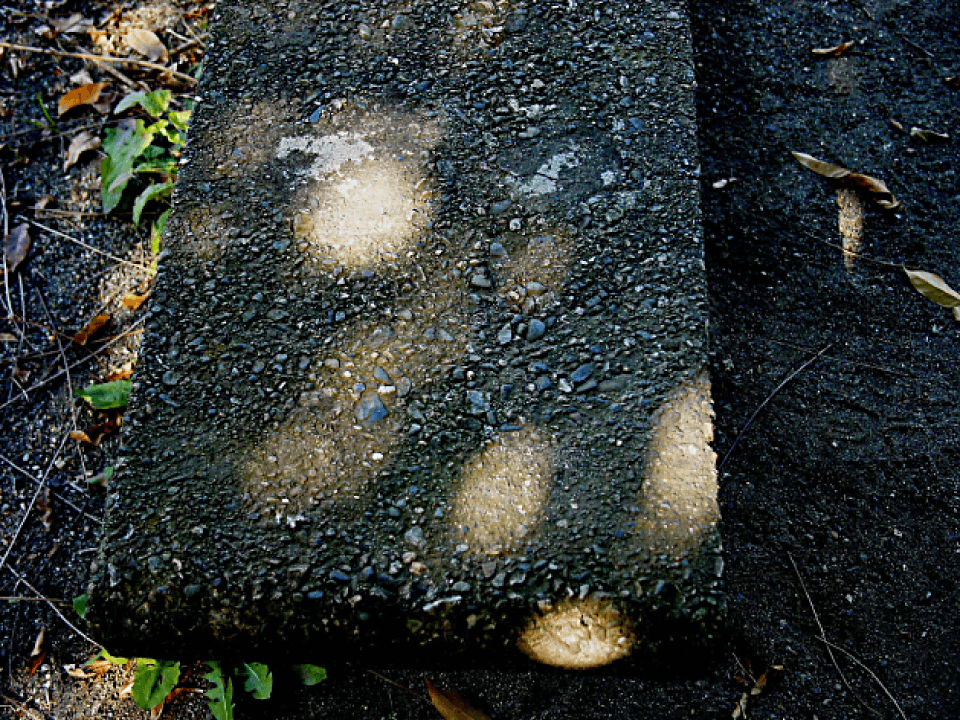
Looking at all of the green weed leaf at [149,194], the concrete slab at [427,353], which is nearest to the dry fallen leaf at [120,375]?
the green weed leaf at [149,194]

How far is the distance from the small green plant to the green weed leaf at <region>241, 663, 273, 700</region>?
135 cm

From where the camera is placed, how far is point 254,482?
1.63m

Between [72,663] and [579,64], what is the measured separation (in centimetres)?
200

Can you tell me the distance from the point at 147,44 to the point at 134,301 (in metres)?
1.06

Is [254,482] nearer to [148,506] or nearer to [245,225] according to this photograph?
[148,506]

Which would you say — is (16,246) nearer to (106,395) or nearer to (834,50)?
(106,395)

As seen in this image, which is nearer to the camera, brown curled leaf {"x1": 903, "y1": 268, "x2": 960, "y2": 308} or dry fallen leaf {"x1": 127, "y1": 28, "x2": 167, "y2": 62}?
brown curled leaf {"x1": 903, "y1": 268, "x2": 960, "y2": 308}

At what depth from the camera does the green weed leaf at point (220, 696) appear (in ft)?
6.08

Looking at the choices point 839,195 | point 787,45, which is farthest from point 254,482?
point 787,45

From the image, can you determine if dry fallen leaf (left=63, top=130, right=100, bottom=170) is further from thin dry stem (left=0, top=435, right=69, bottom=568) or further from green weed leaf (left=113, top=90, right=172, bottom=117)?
thin dry stem (left=0, top=435, right=69, bottom=568)

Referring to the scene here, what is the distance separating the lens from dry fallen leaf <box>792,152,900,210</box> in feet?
8.23

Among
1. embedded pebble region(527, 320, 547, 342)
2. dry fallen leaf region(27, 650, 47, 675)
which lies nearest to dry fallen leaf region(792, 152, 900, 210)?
embedded pebble region(527, 320, 547, 342)

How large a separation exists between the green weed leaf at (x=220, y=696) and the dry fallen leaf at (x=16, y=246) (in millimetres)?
1479

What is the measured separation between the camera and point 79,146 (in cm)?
273
